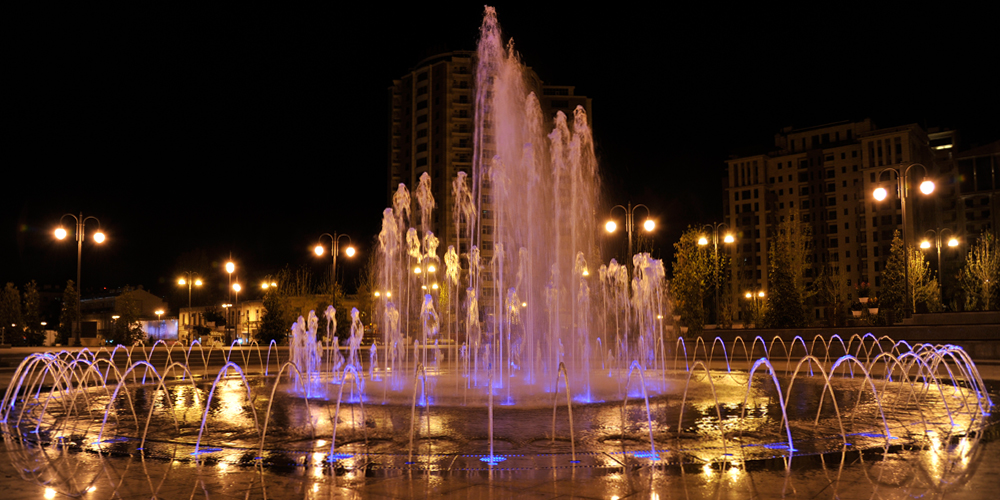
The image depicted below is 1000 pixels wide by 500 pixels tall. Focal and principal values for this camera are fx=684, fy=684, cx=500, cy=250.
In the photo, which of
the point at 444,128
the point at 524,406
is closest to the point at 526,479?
the point at 524,406

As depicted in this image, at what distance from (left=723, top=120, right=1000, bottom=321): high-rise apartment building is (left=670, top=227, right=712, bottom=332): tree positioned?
63327 mm

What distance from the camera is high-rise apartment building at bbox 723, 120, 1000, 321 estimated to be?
98.6 meters

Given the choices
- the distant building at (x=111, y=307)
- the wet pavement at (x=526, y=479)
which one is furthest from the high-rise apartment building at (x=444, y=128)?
the wet pavement at (x=526, y=479)

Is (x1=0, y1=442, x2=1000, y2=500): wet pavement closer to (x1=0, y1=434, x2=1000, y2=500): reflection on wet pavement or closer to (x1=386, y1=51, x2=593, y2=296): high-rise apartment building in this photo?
(x1=0, y1=434, x2=1000, y2=500): reflection on wet pavement

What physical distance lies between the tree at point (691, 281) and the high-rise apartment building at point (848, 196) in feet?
208

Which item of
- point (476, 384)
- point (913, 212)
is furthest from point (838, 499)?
point (913, 212)

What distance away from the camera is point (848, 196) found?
108125 mm

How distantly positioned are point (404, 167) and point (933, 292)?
236ft

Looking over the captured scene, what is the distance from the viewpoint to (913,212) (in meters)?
92.3

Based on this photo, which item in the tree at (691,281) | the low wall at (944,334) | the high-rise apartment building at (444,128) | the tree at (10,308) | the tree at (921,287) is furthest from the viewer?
the high-rise apartment building at (444,128)

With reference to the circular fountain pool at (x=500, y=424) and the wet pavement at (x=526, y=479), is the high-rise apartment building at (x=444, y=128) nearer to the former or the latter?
the circular fountain pool at (x=500, y=424)

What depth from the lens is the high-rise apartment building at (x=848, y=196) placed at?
324 ft

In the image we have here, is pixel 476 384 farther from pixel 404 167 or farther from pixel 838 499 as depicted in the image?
pixel 404 167

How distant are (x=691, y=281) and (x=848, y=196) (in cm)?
8427
